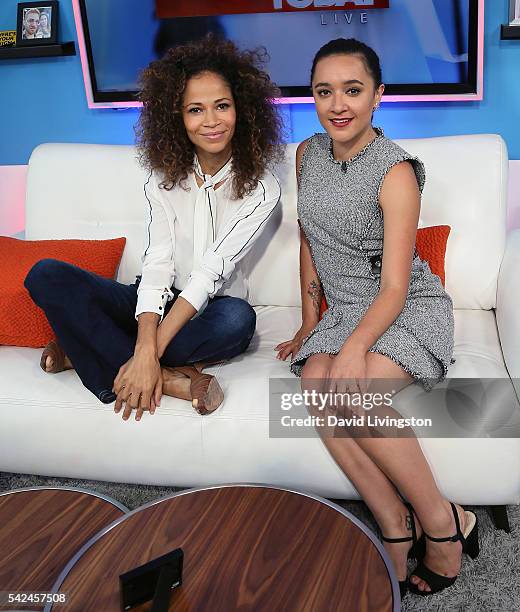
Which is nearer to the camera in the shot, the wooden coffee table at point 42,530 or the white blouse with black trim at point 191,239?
the wooden coffee table at point 42,530

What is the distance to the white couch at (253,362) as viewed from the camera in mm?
1648

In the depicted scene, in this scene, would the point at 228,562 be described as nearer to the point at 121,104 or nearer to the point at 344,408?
the point at 344,408

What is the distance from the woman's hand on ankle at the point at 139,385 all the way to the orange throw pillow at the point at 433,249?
495 millimetres

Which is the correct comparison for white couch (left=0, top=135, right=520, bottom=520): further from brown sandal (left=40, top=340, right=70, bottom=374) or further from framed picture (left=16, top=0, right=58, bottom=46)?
framed picture (left=16, top=0, right=58, bottom=46)

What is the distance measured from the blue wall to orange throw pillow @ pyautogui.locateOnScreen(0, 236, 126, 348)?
0.98m

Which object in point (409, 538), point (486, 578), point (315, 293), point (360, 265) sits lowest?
point (486, 578)

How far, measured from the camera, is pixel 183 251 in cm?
194

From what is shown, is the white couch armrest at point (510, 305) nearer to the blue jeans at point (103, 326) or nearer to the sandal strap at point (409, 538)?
the sandal strap at point (409, 538)

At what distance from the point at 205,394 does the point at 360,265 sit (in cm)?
50

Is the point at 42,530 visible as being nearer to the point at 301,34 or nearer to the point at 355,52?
the point at 355,52

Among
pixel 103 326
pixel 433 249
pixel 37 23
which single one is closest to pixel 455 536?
pixel 433 249

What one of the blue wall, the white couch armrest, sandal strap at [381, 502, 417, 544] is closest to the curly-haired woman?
sandal strap at [381, 502, 417, 544]

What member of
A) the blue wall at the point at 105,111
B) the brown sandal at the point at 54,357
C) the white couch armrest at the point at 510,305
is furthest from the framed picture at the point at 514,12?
the brown sandal at the point at 54,357

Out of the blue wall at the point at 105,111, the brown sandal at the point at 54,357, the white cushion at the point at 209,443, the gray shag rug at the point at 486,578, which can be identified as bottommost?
the gray shag rug at the point at 486,578
